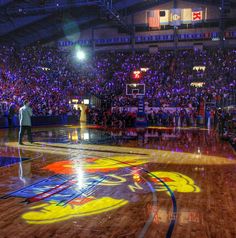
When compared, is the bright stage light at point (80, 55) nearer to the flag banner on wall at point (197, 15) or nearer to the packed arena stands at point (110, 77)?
the packed arena stands at point (110, 77)

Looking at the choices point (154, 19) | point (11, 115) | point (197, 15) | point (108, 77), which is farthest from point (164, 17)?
point (11, 115)

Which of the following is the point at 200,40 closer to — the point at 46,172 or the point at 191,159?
the point at 191,159

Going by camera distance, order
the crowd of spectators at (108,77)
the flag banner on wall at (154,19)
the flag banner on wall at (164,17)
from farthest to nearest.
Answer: the flag banner on wall at (164,17)
the flag banner on wall at (154,19)
the crowd of spectators at (108,77)

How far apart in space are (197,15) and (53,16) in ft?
53.7

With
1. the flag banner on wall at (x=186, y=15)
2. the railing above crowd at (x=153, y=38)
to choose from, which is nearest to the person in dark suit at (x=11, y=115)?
the flag banner on wall at (x=186, y=15)

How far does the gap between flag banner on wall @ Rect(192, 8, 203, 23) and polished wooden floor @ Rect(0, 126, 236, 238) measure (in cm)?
3316

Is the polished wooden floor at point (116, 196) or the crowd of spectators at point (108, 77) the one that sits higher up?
the crowd of spectators at point (108, 77)

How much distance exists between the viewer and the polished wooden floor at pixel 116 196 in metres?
4.30

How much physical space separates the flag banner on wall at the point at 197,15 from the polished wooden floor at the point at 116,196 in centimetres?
3316

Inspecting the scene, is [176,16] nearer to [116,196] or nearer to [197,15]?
[197,15]

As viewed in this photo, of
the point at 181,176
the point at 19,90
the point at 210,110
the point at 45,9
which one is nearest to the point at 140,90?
the point at 210,110

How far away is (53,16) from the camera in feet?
131

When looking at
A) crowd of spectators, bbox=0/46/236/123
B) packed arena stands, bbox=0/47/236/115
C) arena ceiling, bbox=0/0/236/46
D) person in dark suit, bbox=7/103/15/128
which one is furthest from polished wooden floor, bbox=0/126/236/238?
arena ceiling, bbox=0/0/236/46

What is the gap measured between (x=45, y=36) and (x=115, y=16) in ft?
36.9
